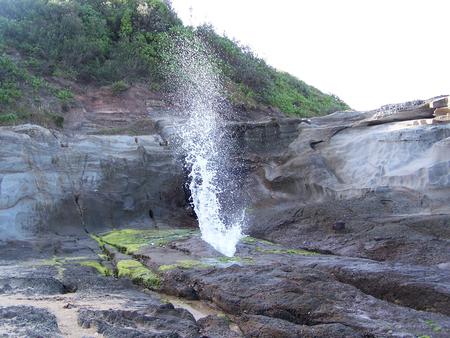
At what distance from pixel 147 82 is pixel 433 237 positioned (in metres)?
13.7

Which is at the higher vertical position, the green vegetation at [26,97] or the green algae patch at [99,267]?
the green vegetation at [26,97]

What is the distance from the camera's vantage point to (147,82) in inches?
797

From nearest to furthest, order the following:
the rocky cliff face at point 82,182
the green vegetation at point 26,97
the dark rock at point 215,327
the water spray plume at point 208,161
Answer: the dark rock at point 215,327, the water spray plume at point 208,161, the rocky cliff face at point 82,182, the green vegetation at point 26,97

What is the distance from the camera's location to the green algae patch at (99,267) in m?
7.93

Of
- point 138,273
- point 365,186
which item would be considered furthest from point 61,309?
point 365,186

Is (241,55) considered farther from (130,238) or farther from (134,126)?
(130,238)

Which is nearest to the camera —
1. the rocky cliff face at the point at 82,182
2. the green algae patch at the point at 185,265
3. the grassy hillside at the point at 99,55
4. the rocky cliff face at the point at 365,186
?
the green algae patch at the point at 185,265

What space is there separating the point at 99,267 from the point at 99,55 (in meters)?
13.9

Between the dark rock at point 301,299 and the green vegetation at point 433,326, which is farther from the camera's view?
the dark rock at point 301,299

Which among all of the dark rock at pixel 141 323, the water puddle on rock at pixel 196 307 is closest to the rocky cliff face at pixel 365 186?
the water puddle on rock at pixel 196 307

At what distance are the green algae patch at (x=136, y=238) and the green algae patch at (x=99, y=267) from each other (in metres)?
0.68

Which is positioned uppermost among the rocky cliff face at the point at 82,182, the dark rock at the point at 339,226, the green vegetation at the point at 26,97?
the green vegetation at the point at 26,97

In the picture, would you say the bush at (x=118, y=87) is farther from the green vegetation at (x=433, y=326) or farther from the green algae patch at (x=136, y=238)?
the green vegetation at (x=433, y=326)

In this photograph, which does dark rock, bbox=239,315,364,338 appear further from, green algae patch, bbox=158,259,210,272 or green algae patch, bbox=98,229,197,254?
green algae patch, bbox=98,229,197,254
